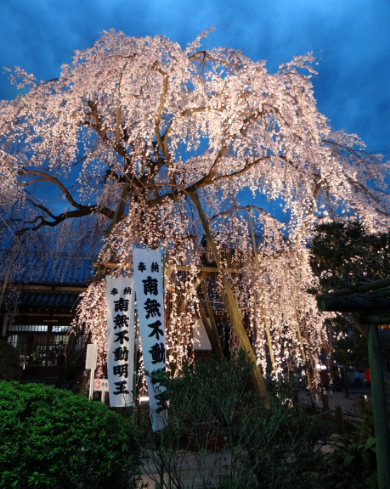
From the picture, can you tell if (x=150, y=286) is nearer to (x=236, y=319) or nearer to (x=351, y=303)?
(x=236, y=319)

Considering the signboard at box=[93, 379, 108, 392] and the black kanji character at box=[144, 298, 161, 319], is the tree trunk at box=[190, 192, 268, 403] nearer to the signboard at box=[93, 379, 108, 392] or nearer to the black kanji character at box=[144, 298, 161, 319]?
the black kanji character at box=[144, 298, 161, 319]

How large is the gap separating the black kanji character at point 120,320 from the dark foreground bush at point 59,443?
10.2 feet

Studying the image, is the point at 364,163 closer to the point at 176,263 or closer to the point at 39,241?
the point at 176,263

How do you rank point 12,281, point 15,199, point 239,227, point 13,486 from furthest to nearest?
point 12,281, point 239,227, point 15,199, point 13,486

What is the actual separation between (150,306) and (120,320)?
1224 mm

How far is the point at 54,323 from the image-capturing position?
1453 cm

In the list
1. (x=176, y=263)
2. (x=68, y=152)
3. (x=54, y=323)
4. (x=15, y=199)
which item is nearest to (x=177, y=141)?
(x=68, y=152)

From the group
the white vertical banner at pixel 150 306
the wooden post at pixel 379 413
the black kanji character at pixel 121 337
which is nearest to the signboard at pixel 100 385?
the black kanji character at pixel 121 337

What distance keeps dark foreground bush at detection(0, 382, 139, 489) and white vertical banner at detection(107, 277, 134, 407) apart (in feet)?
9.49

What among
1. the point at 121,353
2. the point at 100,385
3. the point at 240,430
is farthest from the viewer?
the point at 100,385

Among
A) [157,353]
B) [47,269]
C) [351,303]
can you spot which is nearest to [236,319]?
[157,353]

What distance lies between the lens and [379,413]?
13.6 ft

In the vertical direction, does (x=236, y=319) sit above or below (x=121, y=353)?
above

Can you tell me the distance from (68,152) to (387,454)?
8417 millimetres
